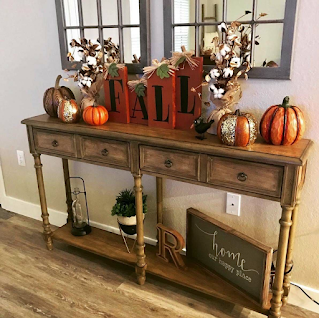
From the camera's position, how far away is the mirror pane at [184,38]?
1.63 m

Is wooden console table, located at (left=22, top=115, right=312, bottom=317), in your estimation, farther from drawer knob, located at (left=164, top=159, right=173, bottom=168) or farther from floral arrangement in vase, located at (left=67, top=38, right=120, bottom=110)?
floral arrangement in vase, located at (left=67, top=38, right=120, bottom=110)

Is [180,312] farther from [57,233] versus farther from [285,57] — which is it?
[285,57]

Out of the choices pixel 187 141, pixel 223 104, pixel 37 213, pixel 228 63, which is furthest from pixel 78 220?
pixel 228 63

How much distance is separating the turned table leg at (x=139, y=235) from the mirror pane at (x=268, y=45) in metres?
0.77

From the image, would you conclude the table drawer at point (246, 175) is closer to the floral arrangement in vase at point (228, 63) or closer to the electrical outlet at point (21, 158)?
the floral arrangement in vase at point (228, 63)

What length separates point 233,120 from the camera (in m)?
1.35

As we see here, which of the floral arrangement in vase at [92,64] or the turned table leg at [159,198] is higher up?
the floral arrangement in vase at [92,64]

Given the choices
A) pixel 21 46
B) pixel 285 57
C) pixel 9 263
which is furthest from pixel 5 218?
pixel 285 57

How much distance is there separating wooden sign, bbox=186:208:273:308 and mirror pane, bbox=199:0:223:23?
3.15ft

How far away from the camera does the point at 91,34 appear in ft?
6.24

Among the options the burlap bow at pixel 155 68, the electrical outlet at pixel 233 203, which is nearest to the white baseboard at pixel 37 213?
the electrical outlet at pixel 233 203

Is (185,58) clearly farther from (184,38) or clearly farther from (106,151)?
(106,151)

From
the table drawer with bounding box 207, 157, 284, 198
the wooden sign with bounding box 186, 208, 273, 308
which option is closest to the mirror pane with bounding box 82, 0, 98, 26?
the table drawer with bounding box 207, 157, 284, 198

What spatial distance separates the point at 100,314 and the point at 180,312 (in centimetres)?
40
